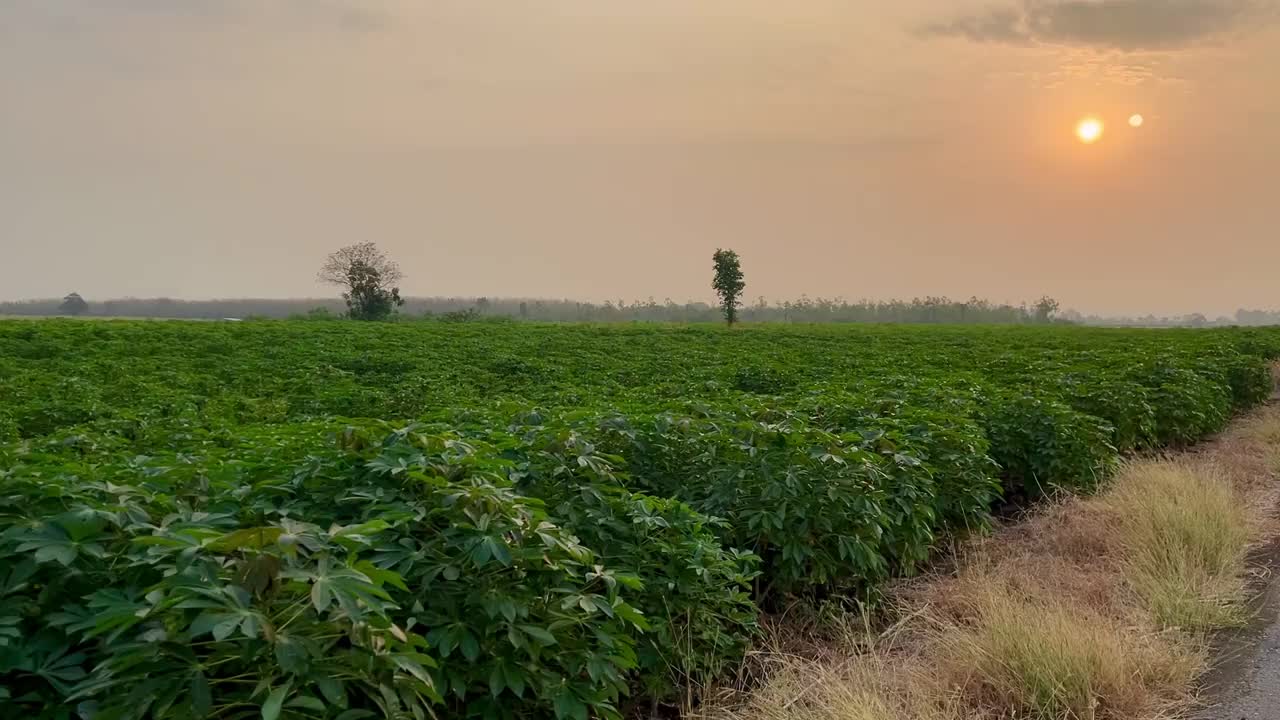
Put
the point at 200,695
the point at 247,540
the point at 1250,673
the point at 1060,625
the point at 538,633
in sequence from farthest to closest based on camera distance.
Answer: the point at 1250,673 < the point at 1060,625 < the point at 538,633 < the point at 247,540 < the point at 200,695

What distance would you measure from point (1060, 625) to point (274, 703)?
405 centimetres

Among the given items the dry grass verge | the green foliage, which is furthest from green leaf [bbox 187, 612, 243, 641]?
the green foliage

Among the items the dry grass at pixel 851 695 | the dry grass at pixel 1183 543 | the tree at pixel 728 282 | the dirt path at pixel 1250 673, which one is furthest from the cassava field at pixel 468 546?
the tree at pixel 728 282

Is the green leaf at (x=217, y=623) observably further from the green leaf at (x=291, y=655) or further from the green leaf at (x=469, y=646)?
the green leaf at (x=469, y=646)

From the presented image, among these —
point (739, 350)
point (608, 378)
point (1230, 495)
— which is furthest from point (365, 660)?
point (739, 350)

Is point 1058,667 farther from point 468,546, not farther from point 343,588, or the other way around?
point 343,588

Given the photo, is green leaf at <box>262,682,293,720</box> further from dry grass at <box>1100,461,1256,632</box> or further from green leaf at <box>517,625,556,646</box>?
dry grass at <box>1100,461,1256,632</box>

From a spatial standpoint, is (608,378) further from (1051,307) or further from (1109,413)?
(1051,307)

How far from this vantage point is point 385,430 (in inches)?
152

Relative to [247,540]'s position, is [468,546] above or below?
below

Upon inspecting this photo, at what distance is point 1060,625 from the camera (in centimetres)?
444

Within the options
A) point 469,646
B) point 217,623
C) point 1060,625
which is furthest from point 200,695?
point 1060,625

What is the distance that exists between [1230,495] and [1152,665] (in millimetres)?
4087

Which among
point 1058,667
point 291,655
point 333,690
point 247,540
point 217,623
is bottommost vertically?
point 1058,667
